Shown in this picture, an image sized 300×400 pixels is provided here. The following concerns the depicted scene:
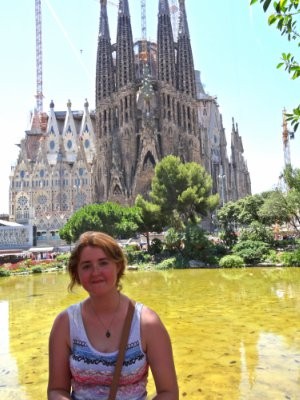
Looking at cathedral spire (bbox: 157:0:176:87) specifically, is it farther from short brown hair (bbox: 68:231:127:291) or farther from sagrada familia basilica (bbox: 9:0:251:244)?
short brown hair (bbox: 68:231:127:291)

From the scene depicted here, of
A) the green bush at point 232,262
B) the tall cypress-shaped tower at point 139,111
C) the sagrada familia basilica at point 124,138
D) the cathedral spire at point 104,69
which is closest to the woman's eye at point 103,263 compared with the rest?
the green bush at point 232,262

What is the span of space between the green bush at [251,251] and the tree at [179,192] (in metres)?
5.50

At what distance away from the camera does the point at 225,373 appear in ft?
18.6

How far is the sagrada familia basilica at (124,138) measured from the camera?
55.9m

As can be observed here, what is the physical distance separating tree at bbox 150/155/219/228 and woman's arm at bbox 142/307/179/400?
3003cm

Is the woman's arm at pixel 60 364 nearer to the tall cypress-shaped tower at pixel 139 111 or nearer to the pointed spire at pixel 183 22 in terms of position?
the tall cypress-shaped tower at pixel 139 111

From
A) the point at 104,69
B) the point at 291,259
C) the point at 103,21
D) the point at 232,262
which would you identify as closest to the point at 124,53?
the point at 104,69

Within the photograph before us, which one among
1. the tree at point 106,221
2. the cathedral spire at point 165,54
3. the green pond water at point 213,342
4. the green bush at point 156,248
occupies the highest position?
the cathedral spire at point 165,54

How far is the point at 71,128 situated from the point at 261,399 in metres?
72.7

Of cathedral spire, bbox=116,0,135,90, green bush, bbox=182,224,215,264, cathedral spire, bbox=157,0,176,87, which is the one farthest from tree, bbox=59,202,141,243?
cathedral spire, bbox=157,0,176,87

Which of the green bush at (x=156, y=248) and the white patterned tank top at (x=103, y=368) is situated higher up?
the green bush at (x=156, y=248)

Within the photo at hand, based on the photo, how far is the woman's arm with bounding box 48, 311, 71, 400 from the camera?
228cm

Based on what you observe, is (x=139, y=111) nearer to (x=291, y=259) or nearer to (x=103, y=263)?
(x=291, y=259)

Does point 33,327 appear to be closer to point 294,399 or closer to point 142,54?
point 294,399
